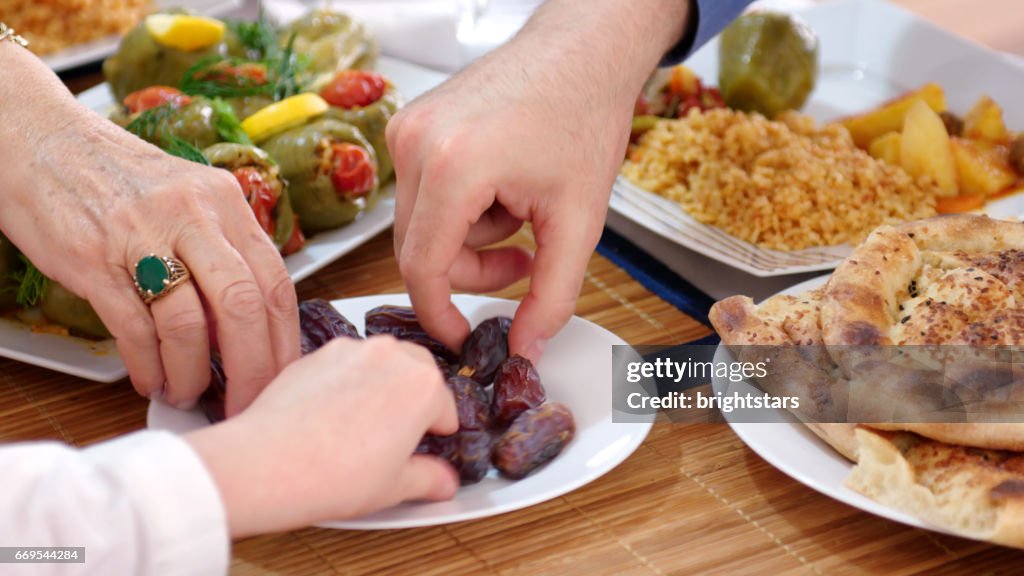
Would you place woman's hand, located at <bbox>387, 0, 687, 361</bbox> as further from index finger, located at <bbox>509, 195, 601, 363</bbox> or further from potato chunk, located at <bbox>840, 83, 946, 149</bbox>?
potato chunk, located at <bbox>840, 83, 946, 149</bbox>

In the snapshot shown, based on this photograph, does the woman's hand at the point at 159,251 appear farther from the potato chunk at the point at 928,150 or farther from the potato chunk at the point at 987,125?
the potato chunk at the point at 987,125

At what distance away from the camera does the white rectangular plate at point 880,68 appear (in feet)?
5.32

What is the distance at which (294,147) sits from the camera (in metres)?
1.55

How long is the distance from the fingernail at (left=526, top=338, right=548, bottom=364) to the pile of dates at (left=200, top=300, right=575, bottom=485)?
23mm

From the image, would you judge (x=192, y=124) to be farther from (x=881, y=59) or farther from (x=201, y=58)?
(x=881, y=59)

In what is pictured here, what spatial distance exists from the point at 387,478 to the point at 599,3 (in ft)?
2.15

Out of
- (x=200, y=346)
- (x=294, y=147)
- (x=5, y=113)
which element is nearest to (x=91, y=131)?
(x=5, y=113)

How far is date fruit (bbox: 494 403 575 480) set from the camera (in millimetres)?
984

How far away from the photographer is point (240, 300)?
1.03 metres

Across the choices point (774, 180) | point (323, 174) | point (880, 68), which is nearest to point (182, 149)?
point (323, 174)

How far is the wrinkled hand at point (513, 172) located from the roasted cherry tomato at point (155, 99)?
50 cm

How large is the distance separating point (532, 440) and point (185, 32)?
116 centimetres

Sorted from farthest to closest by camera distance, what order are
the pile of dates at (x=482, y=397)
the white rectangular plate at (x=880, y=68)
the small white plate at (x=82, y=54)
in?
the small white plate at (x=82, y=54), the white rectangular plate at (x=880, y=68), the pile of dates at (x=482, y=397)

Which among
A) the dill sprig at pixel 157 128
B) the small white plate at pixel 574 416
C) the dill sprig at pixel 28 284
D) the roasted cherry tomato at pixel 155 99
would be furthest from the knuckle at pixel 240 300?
the roasted cherry tomato at pixel 155 99
